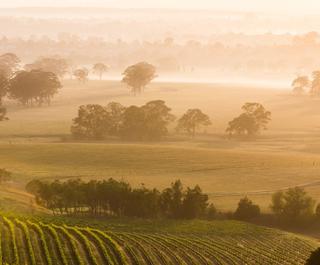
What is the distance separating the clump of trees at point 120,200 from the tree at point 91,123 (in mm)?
51850

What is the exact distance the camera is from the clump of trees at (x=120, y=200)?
61.9 meters

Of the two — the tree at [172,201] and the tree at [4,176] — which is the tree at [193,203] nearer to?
the tree at [172,201]

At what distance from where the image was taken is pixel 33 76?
513 ft

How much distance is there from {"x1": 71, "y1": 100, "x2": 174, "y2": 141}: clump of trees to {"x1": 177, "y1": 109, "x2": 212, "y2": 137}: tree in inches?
147

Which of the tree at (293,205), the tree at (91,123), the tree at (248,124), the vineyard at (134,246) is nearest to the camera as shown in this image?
the vineyard at (134,246)

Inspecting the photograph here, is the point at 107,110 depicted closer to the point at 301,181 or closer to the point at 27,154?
the point at 27,154

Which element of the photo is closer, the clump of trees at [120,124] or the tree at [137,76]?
the clump of trees at [120,124]

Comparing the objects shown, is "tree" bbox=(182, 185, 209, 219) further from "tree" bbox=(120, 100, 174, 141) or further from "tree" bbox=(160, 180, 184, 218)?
"tree" bbox=(120, 100, 174, 141)

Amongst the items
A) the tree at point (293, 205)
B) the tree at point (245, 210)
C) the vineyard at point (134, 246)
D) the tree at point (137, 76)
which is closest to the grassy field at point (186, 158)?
the tree at point (245, 210)

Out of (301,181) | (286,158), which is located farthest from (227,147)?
(301,181)

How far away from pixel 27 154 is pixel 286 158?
3944cm

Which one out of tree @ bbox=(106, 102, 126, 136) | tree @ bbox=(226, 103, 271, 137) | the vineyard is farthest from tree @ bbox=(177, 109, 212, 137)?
the vineyard

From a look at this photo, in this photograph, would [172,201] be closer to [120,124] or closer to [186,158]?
[186,158]

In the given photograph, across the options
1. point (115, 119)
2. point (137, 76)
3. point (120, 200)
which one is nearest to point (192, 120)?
point (115, 119)
